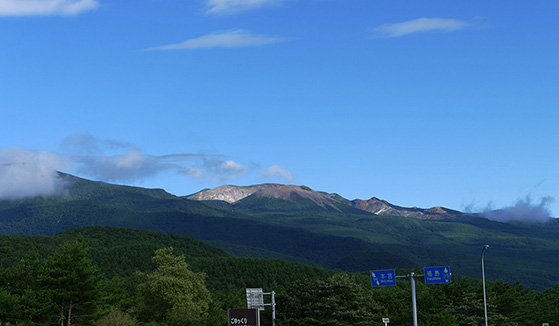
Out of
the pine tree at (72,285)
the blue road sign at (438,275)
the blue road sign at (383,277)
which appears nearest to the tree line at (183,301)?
the pine tree at (72,285)

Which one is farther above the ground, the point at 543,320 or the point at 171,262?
the point at 171,262

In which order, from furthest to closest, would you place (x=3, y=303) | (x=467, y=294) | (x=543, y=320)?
(x=543, y=320), (x=467, y=294), (x=3, y=303)

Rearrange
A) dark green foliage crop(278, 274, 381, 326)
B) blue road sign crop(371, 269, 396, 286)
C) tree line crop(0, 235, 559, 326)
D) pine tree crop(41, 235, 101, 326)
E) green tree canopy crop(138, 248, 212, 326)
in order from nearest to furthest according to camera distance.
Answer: blue road sign crop(371, 269, 396, 286) → pine tree crop(41, 235, 101, 326) → tree line crop(0, 235, 559, 326) → dark green foliage crop(278, 274, 381, 326) → green tree canopy crop(138, 248, 212, 326)

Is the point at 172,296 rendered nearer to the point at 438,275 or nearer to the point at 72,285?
the point at 72,285

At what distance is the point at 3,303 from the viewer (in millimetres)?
77312

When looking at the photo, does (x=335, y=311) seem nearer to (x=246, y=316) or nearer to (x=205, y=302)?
(x=205, y=302)

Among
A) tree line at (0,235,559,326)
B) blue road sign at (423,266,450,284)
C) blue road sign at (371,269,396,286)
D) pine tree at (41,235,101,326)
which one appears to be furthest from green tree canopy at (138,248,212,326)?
blue road sign at (423,266,450,284)

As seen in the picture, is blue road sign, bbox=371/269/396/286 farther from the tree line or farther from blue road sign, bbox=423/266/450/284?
the tree line

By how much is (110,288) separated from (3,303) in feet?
139

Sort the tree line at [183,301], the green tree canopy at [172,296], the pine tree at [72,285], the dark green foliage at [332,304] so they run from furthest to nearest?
1. the green tree canopy at [172,296]
2. the dark green foliage at [332,304]
3. the tree line at [183,301]
4. the pine tree at [72,285]

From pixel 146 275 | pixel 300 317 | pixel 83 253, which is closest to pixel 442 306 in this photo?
pixel 300 317

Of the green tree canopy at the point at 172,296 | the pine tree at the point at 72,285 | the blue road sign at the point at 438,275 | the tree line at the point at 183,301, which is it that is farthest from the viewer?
the green tree canopy at the point at 172,296

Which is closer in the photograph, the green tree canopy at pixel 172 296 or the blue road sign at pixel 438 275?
the blue road sign at pixel 438 275

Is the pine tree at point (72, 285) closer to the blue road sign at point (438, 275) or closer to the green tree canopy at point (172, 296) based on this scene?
the green tree canopy at point (172, 296)
